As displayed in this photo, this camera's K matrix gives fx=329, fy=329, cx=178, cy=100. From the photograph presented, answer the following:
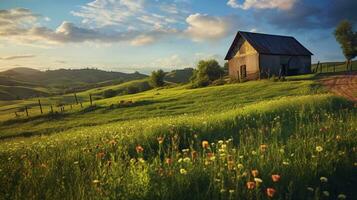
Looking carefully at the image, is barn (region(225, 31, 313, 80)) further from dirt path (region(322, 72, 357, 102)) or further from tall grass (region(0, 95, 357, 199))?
tall grass (region(0, 95, 357, 199))

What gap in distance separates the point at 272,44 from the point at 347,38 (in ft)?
119

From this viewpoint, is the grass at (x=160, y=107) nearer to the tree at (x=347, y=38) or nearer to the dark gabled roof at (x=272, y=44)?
the dark gabled roof at (x=272, y=44)

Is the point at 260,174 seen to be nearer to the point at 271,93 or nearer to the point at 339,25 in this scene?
the point at 271,93

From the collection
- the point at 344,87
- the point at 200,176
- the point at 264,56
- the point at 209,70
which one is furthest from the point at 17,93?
the point at 200,176

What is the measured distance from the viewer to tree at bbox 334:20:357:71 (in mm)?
82688

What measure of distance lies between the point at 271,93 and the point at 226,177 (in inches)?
1271

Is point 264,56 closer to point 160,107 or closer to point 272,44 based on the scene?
point 272,44

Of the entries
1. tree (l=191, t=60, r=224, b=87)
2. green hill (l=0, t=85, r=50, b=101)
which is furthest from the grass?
green hill (l=0, t=85, r=50, b=101)

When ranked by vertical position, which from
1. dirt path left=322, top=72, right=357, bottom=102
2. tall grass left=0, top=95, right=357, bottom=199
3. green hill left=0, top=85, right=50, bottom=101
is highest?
tall grass left=0, top=95, right=357, bottom=199

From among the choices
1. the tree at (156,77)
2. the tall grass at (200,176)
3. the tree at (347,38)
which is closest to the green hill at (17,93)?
the tree at (156,77)

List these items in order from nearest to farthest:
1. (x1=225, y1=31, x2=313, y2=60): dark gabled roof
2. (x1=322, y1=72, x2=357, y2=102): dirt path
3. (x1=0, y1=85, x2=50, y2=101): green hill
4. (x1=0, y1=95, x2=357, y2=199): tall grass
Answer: (x1=0, y1=95, x2=357, y2=199): tall grass → (x1=322, y1=72, x2=357, y2=102): dirt path → (x1=225, y1=31, x2=313, y2=60): dark gabled roof → (x1=0, y1=85, x2=50, y2=101): green hill

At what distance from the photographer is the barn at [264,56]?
179 feet

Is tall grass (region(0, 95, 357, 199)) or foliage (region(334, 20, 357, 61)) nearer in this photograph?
tall grass (region(0, 95, 357, 199))

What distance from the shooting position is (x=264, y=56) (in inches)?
2147
